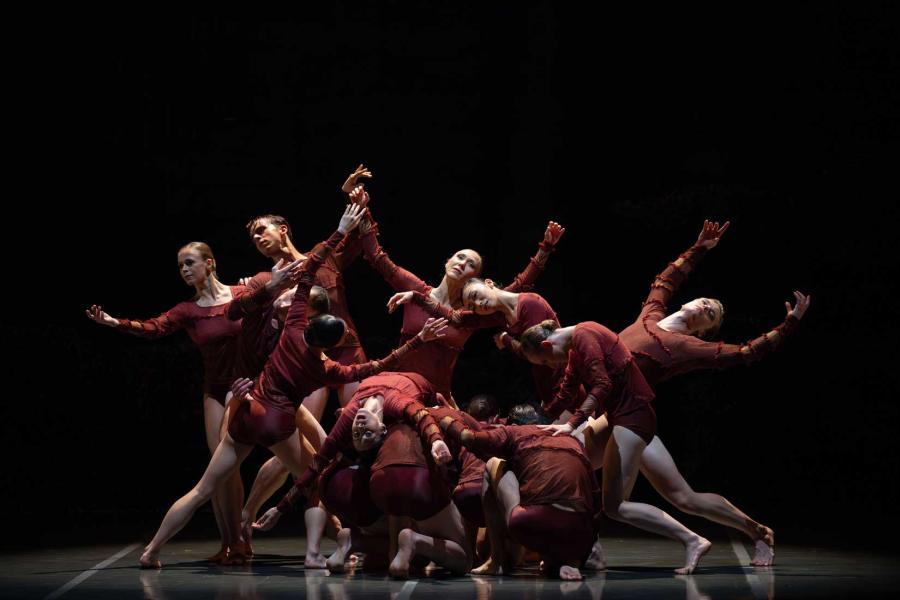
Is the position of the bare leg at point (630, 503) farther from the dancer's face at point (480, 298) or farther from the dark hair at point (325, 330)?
the dark hair at point (325, 330)

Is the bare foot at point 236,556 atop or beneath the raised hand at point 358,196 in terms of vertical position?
beneath

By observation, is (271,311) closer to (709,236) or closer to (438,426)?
(438,426)

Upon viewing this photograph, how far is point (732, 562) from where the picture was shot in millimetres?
6477

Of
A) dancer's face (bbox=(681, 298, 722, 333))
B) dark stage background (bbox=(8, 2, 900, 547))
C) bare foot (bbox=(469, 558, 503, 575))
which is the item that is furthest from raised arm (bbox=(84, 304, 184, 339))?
dancer's face (bbox=(681, 298, 722, 333))

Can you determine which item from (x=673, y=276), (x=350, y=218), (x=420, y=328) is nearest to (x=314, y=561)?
(x=420, y=328)

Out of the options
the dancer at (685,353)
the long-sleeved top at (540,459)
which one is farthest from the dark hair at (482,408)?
the long-sleeved top at (540,459)

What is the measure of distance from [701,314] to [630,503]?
3.74 ft

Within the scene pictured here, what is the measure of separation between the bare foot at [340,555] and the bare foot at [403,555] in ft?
0.94

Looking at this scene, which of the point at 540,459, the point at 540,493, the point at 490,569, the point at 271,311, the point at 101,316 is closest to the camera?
the point at 540,493

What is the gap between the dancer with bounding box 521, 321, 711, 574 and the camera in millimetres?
5969

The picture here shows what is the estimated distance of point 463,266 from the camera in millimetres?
7051

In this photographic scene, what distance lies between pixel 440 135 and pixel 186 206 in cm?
179

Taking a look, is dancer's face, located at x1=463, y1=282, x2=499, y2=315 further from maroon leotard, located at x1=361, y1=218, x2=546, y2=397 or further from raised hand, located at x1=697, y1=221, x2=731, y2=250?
raised hand, located at x1=697, y1=221, x2=731, y2=250

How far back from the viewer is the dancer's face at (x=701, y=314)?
6691mm
